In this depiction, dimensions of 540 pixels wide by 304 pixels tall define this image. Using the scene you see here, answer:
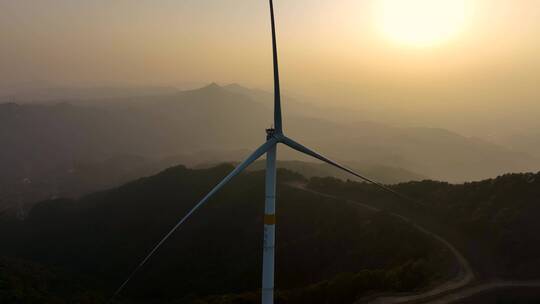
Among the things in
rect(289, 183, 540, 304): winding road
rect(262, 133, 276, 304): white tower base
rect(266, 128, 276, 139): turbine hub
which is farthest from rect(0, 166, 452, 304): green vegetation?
rect(266, 128, 276, 139): turbine hub

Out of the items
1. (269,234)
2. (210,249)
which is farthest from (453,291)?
(210,249)

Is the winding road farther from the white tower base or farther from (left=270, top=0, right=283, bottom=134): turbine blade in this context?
(left=270, top=0, right=283, bottom=134): turbine blade

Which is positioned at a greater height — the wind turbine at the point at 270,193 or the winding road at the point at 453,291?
the wind turbine at the point at 270,193

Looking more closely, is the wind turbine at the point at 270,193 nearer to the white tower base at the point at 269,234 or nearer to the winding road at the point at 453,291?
the white tower base at the point at 269,234

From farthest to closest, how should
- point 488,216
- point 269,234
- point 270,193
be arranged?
point 488,216 → point 270,193 → point 269,234

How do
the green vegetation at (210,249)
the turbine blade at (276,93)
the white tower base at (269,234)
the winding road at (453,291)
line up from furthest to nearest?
1. the green vegetation at (210,249)
2. the winding road at (453,291)
3. the turbine blade at (276,93)
4. the white tower base at (269,234)

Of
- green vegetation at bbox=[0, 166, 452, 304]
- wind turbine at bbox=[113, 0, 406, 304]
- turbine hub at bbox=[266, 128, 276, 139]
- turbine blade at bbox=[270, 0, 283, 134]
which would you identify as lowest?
green vegetation at bbox=[0, 166, 452, 304]

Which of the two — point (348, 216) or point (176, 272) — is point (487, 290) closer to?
point (348, 216)

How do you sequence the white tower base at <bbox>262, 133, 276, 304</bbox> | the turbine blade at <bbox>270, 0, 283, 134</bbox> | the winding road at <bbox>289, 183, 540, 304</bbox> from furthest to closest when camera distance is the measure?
1. the winding road at <bbox>289, 183, 540, 304</bbox>
2. the turbine blade at <bbox>270, 0, 283, 134</bbox>
3. the white tower base at <bbox>262, 133, 276, 304</bbox>

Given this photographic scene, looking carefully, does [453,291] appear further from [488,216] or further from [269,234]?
[269,234]

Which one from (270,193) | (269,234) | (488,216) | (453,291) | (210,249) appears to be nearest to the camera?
(269,234)

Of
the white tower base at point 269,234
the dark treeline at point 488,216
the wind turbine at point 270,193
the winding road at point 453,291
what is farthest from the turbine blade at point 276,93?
the dark treeline at point 488,216
